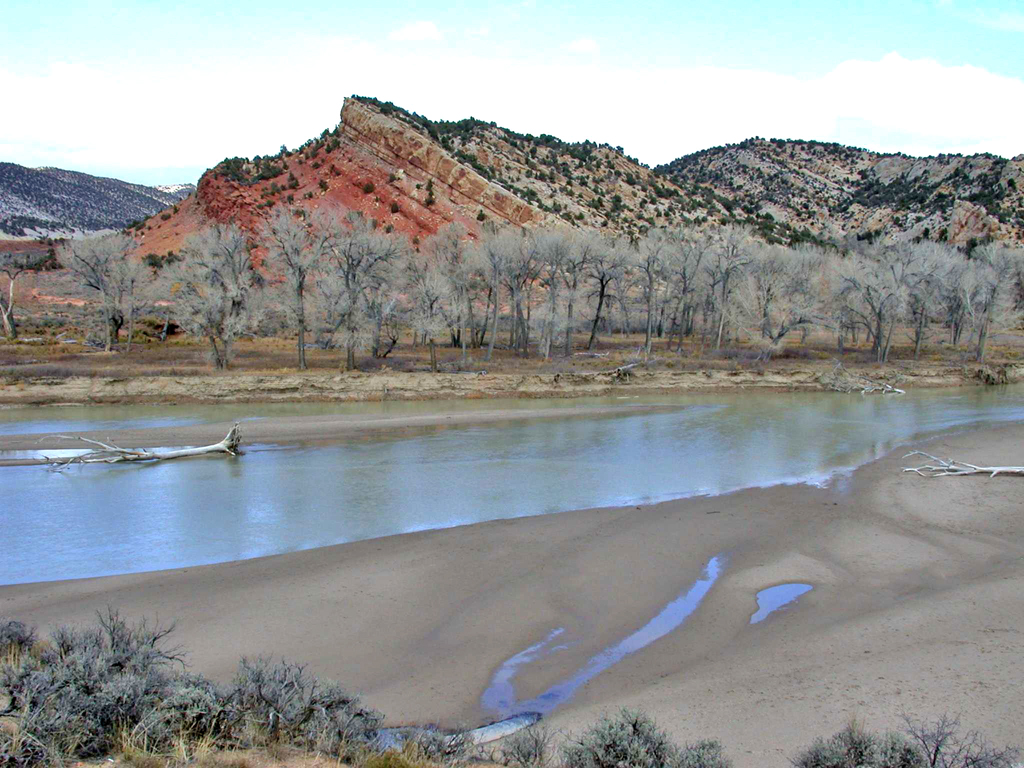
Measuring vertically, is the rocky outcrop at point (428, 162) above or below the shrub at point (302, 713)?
above

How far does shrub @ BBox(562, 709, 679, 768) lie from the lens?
5.35 m

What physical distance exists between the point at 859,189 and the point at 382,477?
121614 mm

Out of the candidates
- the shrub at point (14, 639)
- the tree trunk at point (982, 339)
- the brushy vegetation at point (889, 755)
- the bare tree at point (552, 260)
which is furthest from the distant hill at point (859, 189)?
the shrub at point (14, 639)

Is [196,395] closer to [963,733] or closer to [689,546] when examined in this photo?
[689,546]

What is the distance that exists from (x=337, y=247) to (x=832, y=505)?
102 feet

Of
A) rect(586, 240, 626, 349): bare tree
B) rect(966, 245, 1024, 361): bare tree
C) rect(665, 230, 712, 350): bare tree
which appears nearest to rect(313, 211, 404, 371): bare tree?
rect(586, 240, 626, 349): bare tree

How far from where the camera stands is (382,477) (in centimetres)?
1847

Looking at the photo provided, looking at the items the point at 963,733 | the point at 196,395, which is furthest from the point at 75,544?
the point at 196,395

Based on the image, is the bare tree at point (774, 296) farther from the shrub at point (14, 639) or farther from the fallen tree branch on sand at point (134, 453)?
the shrub at point (14, 639)

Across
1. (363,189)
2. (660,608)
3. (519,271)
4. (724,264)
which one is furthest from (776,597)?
(363,189)

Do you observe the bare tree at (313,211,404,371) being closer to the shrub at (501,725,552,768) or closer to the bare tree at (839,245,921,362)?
the bare tree at (839,245,921,362)

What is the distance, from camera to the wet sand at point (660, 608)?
7.35 metres

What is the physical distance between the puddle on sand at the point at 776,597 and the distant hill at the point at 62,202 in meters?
108

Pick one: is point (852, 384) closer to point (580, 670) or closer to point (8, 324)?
point (580, 670)
